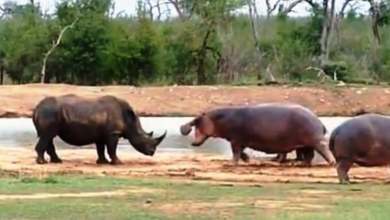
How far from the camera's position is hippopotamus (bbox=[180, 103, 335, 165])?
778 inches

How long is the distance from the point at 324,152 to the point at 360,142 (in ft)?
13.2

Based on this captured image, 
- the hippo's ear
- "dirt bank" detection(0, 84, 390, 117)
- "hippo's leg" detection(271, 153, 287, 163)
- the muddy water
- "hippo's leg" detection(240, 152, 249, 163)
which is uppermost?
the hippo's ear

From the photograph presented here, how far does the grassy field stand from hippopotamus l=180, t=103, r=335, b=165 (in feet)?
15.3

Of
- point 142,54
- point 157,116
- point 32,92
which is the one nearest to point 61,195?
point 157,116

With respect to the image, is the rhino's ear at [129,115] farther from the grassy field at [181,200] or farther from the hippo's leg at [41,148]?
the grassy field at [181,200]

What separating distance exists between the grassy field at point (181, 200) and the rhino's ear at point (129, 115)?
508 cm

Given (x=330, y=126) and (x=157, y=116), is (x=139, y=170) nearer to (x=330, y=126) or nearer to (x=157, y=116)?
(x=330, y=126)

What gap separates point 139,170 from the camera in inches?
709

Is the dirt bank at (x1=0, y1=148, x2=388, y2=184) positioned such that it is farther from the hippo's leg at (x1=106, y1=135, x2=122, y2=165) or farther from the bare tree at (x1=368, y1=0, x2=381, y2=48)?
the bare tree at (x1=368, y1=0, x2=381, y2=48)

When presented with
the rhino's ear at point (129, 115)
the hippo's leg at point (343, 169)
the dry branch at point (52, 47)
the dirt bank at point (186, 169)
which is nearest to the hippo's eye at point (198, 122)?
the dirt bank at point (186, 169)

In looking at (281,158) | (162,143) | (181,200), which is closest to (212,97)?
(162,143)

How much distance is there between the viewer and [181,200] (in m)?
12.0

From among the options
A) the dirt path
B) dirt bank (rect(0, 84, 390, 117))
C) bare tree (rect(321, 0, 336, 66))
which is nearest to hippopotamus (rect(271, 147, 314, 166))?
the dirt path

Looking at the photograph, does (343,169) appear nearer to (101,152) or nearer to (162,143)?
(101,152)
